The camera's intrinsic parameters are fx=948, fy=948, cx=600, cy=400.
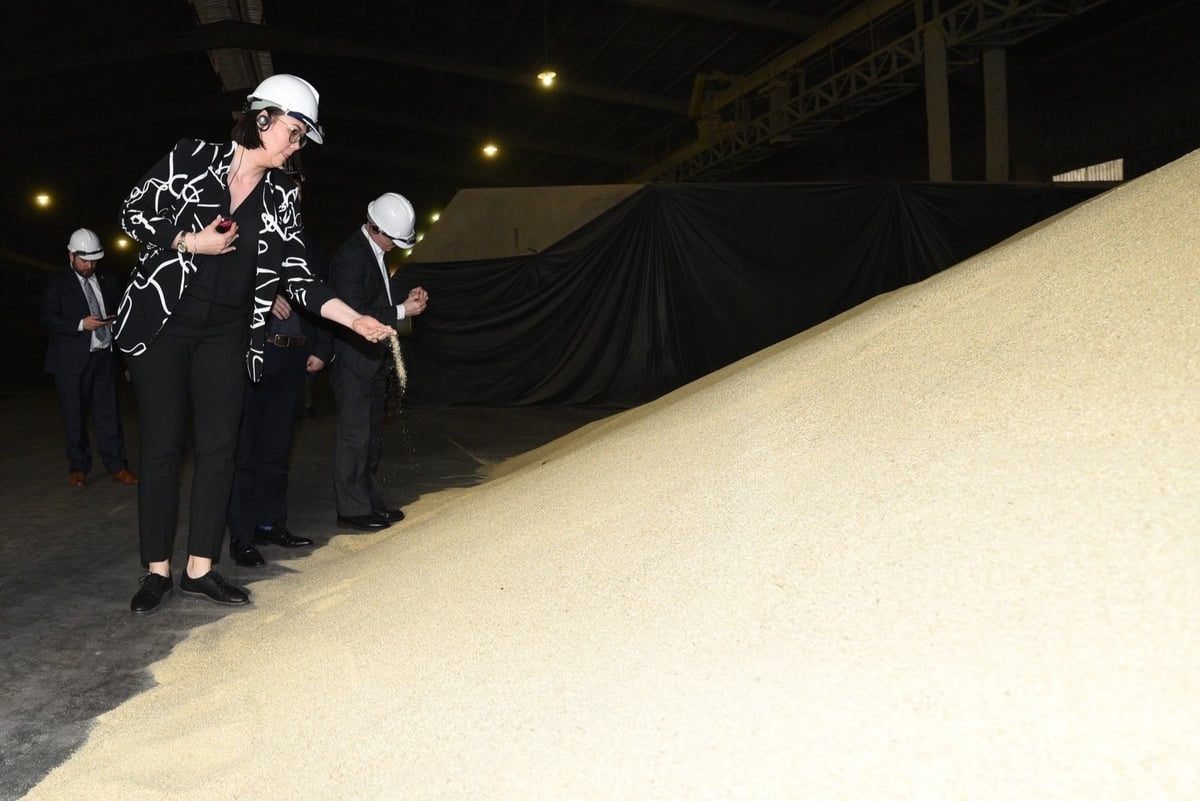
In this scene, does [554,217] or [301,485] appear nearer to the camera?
[301,485]

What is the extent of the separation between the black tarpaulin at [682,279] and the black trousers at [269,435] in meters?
5.28

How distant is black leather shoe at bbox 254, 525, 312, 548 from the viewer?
346 centimetres

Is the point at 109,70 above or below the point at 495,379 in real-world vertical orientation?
above

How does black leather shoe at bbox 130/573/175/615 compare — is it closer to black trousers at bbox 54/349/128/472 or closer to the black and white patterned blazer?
the black and white patterned blazer

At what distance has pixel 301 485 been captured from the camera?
4898 mm

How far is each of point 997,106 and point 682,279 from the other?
19.0 ft

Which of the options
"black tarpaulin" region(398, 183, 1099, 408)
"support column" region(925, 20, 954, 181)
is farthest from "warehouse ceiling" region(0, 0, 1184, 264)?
"black tarpaulin" region(398, 183, 1099, 408)

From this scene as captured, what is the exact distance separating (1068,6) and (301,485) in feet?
31.6

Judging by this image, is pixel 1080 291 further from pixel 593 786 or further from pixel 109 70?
pixel 109 70

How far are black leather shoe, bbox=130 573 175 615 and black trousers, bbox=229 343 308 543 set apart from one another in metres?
0.55

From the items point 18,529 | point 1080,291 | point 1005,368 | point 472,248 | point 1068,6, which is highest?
point 1068,6

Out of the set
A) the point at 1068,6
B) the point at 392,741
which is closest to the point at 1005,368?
the point at 392,741

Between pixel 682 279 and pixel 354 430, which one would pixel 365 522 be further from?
pixel 682 279

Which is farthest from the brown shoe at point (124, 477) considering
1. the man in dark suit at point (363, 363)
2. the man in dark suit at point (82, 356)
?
the man in dark suit at point (363, 363)
